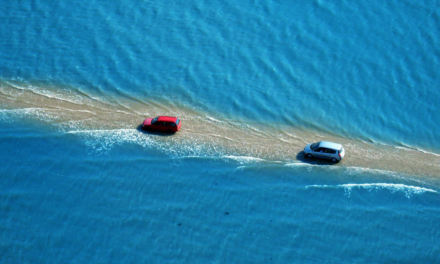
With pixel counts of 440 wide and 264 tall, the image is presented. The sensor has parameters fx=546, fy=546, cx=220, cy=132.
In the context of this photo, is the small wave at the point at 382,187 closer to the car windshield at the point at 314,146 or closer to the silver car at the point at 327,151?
the silver car at the point at 327,151

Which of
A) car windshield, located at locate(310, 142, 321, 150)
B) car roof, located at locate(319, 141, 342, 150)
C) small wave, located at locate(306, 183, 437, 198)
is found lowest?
small wave, located at locate(306, 183, 437, 198)

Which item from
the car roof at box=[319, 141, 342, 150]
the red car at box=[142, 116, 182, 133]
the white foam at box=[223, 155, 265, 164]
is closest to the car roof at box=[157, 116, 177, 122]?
the red car at box=[142, 116, 182, 133]

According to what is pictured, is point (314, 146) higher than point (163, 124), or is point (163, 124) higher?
point (314, 146)

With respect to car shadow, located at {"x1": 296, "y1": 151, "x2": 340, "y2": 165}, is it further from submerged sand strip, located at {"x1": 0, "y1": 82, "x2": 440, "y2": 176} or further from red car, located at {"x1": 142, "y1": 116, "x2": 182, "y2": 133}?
red car, located at {"x1": 142, "y1": 116, "x2": 182, "y2": 133}

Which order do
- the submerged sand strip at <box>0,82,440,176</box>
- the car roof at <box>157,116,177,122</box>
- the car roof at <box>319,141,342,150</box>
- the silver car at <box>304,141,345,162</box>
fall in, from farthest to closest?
the car roof at <box>157,116,177,122</box> < the submerged sand strip at <box>0,82,440,176</box> < the car roof at <box>319,141,342,150</box> < the silver car at <box>304,141,345,162</box>

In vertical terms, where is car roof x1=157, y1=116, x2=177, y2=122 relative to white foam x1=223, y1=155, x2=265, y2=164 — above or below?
above

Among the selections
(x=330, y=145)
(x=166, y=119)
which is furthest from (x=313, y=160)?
(x=166, y=119)

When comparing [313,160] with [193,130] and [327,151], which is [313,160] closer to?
[327,151]
